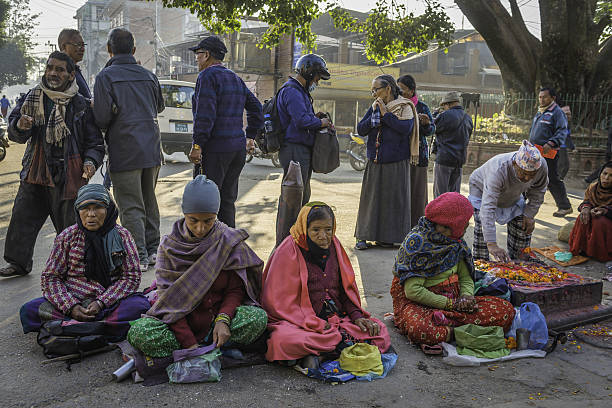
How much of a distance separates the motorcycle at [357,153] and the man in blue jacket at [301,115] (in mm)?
9680

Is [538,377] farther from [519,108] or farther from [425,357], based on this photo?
[519,108]

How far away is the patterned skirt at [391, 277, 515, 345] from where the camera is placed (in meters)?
3.58

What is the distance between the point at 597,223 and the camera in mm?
5852

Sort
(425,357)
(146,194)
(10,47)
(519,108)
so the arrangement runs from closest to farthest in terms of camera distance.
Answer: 1. (425,357)
2. (146,194)
3. (519,108)
4. (10,47)

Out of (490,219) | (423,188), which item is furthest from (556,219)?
(490,219)

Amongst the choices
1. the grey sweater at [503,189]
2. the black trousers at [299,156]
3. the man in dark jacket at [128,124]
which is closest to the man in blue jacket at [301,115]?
the black trousers at [299,156]

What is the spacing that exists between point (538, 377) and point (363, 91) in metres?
27.5

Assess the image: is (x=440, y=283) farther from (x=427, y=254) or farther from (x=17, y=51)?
(x=17, y=51)

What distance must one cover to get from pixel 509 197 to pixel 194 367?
328cm

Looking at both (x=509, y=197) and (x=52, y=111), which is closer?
(x=52, y=111)

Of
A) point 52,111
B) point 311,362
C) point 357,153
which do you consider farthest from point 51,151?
point 357,153

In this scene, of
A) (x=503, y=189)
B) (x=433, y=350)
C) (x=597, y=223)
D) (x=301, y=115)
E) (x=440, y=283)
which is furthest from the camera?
(x=597, y=223)

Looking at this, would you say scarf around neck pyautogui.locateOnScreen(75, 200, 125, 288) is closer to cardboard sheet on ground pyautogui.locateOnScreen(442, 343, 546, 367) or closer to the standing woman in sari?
cardboard sheet on ground pyautogui.locateOnScreen(442, 343, 546, 367)

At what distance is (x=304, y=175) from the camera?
17.7 ft
